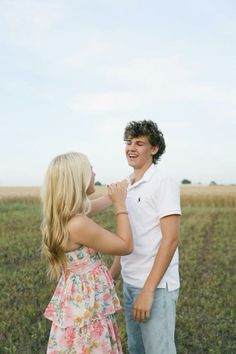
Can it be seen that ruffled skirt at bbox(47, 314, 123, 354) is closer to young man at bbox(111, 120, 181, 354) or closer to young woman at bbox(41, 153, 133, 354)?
young woman at bbox(41, 153, 133, 354)

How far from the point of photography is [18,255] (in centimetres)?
1166

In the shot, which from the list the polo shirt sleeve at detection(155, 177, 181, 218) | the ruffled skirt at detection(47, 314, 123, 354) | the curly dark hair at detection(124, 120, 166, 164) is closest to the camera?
the polo shirt sleeve at detection(155, 177, 181, 218)

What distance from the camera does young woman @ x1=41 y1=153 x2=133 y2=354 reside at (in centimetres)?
289

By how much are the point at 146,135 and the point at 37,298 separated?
5036mm

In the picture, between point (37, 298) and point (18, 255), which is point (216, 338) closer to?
point (37, 298)

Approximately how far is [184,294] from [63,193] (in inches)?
220

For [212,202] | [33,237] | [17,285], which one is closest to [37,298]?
[17,285]

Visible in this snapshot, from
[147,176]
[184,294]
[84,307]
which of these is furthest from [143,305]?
[184,294]

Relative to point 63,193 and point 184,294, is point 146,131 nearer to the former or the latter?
point 63,193

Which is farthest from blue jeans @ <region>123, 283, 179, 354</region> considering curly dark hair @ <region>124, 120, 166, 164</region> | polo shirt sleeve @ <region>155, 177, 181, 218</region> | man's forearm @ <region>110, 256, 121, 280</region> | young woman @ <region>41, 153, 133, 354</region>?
curly dark hair @ <region>124, 120, 166, 164</region>

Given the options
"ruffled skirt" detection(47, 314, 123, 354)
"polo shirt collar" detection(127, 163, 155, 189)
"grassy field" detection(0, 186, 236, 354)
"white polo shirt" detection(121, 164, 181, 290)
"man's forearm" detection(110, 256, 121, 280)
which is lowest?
"grassy field" detection(0, 186, 236, 354)

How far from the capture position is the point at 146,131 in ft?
10.6

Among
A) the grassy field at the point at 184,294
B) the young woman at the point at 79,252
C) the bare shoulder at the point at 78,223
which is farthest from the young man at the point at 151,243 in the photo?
the grassy field at the point at 184,294

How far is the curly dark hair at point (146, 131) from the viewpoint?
3.25m
